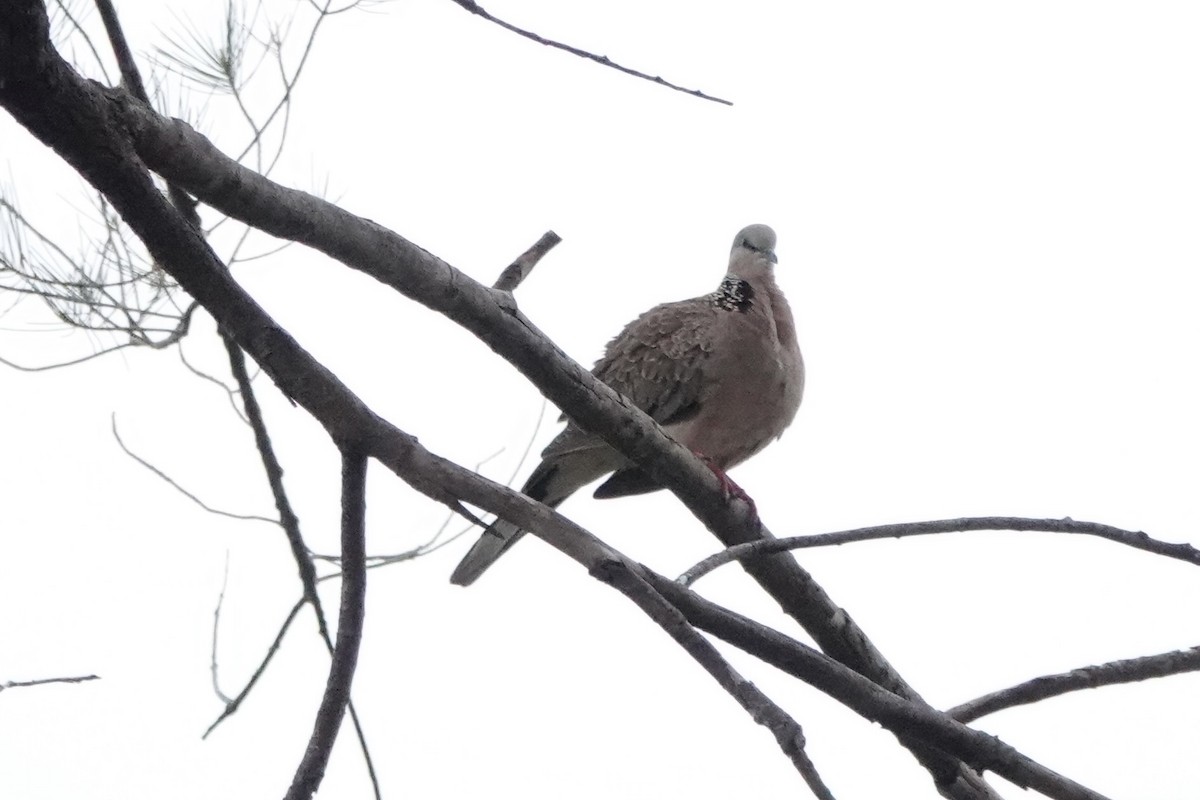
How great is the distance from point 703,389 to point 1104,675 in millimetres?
2502

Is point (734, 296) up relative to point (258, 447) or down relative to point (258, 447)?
up

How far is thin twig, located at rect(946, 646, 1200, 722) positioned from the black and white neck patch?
271cm

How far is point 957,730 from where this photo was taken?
1.80 m

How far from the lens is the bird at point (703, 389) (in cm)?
441

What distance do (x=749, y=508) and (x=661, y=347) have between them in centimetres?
175

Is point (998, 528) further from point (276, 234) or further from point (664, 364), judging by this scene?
point (664, 364)

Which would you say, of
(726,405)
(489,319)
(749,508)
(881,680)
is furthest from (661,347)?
(489,319)

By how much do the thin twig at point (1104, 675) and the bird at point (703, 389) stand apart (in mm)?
2252

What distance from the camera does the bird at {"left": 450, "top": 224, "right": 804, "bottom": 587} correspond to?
441 centimetres

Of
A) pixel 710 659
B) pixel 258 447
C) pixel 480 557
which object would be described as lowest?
pixel 710 659

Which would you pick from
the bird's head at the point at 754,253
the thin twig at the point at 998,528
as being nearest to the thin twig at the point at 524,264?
the thin twig at the point at 998,528

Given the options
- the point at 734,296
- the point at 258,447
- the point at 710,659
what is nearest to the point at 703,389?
the point at 734,296

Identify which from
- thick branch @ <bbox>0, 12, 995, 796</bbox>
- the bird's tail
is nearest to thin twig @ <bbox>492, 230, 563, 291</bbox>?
thick branch @ <bbox>0, 12, 995, 796</bbox>

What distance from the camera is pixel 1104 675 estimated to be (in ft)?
6.70
